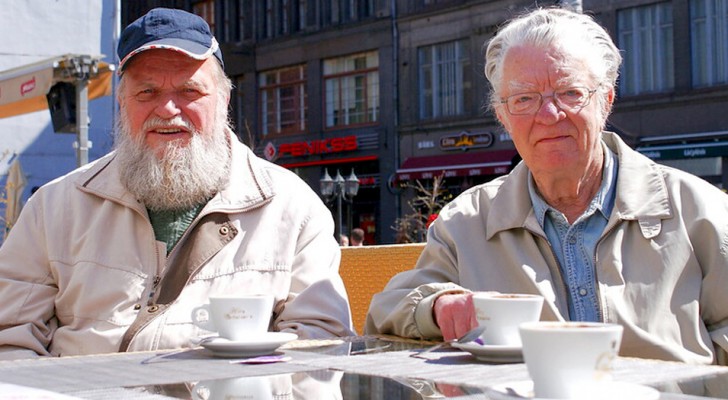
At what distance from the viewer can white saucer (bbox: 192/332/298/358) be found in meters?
2.08

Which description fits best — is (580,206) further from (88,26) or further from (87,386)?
(88,26)

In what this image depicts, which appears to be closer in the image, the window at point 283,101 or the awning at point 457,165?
the awning at point 457,165

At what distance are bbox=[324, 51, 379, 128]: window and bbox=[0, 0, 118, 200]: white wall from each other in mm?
12386

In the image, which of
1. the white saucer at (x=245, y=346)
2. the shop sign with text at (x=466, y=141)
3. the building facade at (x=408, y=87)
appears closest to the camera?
the white saucer at (x=245, y=346)

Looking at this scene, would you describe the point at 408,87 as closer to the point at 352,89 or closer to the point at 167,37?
the point at 352,89

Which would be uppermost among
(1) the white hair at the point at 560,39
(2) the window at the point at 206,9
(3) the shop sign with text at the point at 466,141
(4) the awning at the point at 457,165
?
(2) the window at the point at 206,9

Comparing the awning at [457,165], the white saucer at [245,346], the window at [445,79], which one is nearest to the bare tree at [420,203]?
the awning at [457,165]

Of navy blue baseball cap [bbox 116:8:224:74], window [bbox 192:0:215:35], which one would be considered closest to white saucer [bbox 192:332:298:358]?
navy blue baseball cap [bbox 116:8:224:74]

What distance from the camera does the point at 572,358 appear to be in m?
1.36

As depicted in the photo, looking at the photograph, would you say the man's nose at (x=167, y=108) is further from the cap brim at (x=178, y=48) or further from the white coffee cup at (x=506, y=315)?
the white coffee cup at (x=506, y=315)

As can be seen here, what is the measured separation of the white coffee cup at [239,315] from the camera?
213cm

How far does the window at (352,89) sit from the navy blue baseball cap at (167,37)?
84.7 feet

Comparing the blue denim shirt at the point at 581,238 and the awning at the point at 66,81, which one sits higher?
the awning at the point at 66,81

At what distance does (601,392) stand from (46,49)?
55.6 feet
